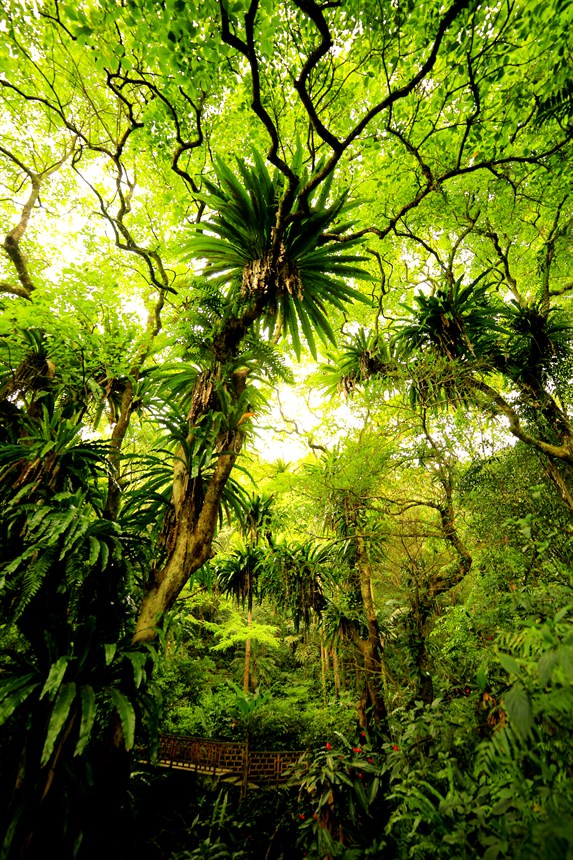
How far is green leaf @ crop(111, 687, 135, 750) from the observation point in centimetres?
186

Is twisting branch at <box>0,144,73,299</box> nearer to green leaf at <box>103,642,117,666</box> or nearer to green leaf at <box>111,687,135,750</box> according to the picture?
green leaf at <box>103,642,117,666</box>

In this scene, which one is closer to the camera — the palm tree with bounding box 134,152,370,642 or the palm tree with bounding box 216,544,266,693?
the palm tree with bounding box 134,152,370,642

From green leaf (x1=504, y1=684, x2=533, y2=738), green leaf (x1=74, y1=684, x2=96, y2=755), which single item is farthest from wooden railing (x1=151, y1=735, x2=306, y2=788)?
green leaf (x1=504, y1=684, x2=533, y2=738)

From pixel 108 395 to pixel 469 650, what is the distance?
4204 millimetres

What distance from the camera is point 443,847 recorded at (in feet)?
4.63

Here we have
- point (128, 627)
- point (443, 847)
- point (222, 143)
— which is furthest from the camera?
point (222, 143)

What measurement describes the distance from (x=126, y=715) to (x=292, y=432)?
4.82m

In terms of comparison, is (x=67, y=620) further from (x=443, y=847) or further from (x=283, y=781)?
(x=283, y=781)

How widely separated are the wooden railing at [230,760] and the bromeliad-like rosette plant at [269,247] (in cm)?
551

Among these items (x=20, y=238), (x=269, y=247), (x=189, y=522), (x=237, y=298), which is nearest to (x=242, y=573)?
(x=189, y=522)

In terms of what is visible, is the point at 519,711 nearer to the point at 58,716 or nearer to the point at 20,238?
the point at 58,716

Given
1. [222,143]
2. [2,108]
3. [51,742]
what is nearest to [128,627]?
[51,742]

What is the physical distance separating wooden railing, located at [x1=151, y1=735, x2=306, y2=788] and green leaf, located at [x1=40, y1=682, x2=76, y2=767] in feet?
12.9

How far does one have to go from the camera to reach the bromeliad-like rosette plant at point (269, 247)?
2.98 meters
